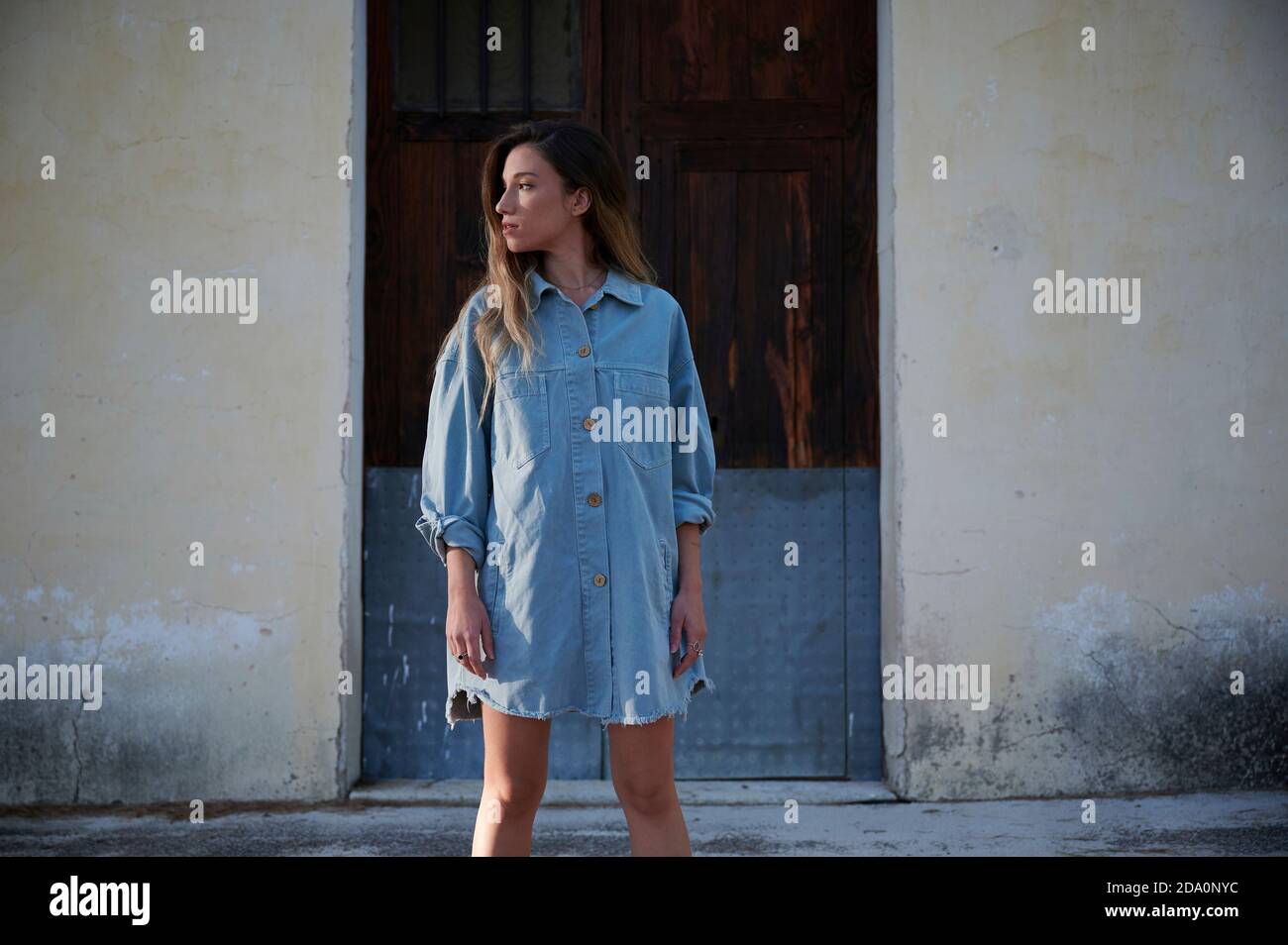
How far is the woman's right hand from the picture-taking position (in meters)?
2.34

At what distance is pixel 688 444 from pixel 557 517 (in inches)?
13.7

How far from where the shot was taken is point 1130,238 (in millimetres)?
4602

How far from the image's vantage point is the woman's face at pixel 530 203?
→ 2.46m

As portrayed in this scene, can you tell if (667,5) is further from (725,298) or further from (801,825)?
(801,825)

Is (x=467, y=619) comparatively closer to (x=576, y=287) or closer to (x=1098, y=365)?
(x=576, y=287)

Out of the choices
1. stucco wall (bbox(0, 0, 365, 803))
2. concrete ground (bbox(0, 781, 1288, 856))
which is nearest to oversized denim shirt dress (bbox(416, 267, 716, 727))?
concrete ground (bbox(0, 781, 1288, 856))

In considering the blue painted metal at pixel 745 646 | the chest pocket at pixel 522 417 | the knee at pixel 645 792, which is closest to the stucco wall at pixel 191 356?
the blue painted metal at pixel 745 646

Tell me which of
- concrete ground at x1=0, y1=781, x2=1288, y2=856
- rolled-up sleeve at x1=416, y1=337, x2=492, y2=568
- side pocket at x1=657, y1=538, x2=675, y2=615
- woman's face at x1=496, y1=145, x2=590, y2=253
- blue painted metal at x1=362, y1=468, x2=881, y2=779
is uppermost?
woman's face at x1=496, y1=145, x2=590, y2=253

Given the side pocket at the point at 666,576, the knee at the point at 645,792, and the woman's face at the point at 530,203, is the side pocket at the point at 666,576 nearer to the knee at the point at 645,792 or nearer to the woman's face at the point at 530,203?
the knee at the point at 645,792

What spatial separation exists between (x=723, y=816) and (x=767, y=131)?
2.62m

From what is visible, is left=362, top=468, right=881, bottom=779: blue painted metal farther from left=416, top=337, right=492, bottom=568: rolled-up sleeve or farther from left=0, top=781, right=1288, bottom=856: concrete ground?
left=416, top=337, right=492, bottom=568: rolled-up sleeve

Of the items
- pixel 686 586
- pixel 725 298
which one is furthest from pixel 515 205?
pixel 725 298

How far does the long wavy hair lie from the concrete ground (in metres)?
2.10

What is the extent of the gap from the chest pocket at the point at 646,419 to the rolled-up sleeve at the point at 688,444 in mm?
69
